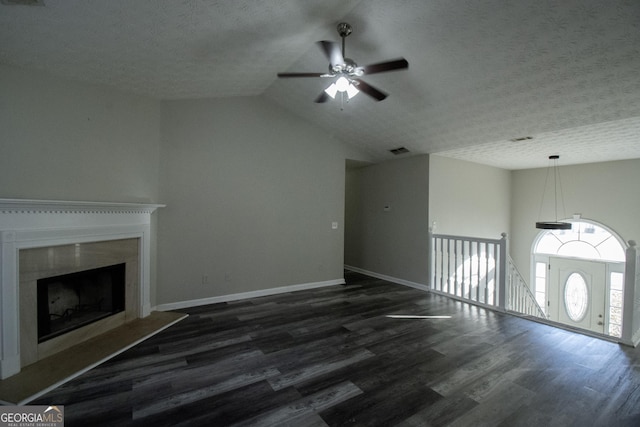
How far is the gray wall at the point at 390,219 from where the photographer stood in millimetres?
5156

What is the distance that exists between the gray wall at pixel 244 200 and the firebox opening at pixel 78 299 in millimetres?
559

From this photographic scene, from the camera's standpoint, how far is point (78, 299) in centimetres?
297

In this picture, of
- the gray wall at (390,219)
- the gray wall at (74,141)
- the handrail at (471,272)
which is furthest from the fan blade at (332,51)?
the handrail at (471,272)

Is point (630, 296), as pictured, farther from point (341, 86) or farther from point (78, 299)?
point (78, 299)

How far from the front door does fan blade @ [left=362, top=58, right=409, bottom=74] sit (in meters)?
6.93

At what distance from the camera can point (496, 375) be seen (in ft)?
7.72

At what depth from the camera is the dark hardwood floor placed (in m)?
1.87

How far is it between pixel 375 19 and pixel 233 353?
3556 millimetres

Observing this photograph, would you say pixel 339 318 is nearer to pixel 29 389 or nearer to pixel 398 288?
pixel 398 288

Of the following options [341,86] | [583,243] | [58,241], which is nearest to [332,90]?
[341,86]

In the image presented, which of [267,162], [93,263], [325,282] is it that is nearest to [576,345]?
[325,282]

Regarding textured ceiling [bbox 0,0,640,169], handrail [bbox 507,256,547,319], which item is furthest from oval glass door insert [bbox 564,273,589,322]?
textured ceiling [bbox 0,0,640,169]

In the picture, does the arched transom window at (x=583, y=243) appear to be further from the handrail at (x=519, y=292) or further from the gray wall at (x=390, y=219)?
the gray wall at (x=390, y=219)

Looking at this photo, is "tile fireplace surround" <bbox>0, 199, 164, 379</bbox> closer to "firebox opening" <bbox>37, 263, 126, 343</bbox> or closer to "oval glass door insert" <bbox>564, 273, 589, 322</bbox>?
"firebox opening" <bbox>37, 263, 126, 343</bbox>
